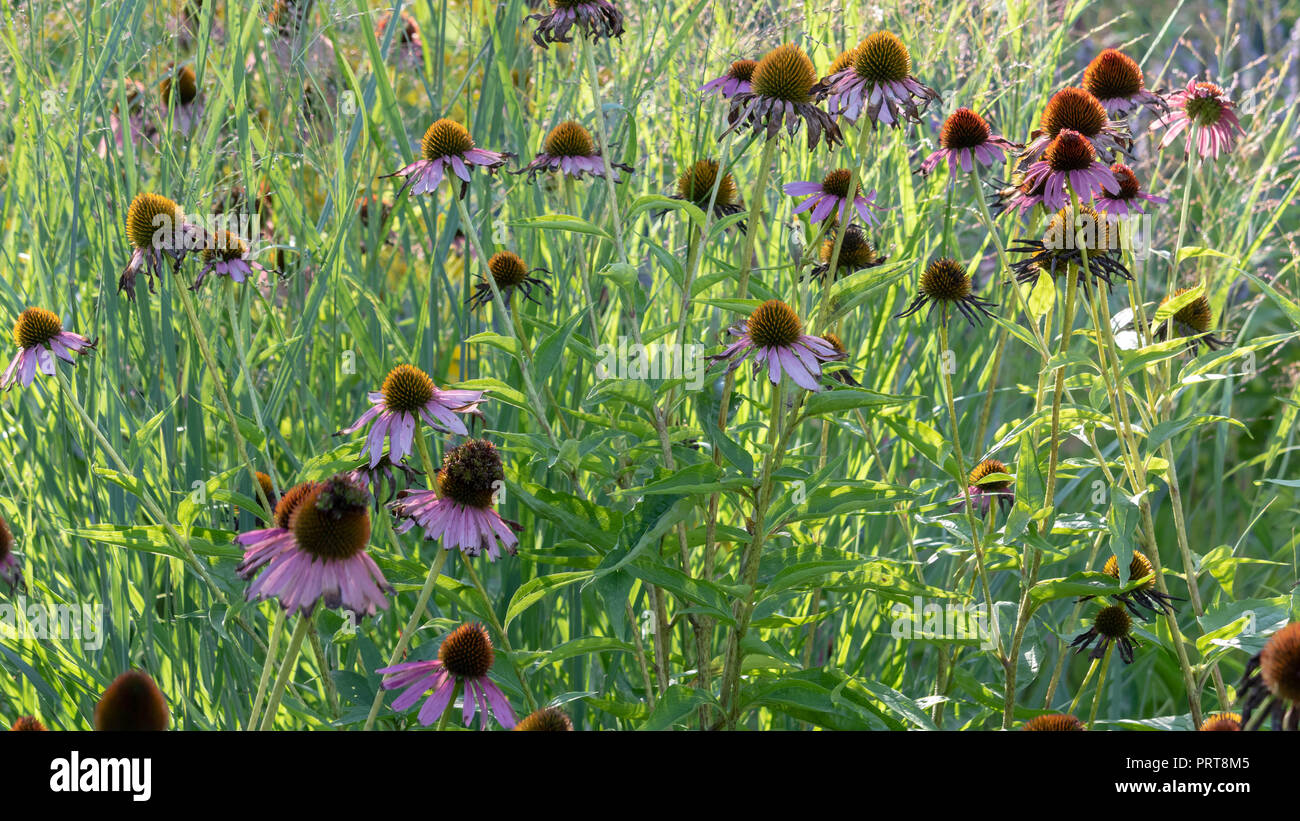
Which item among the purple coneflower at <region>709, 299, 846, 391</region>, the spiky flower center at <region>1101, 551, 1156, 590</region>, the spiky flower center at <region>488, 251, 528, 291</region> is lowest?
the spiky flower center at <region>1101, 551, 1156, 590</region>

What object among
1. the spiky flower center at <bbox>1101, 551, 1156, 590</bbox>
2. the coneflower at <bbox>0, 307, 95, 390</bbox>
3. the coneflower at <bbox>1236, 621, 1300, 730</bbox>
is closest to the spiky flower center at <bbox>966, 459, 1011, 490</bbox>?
the spiky flower center at <bbox>1101, 551, 1156, 590</bbox>

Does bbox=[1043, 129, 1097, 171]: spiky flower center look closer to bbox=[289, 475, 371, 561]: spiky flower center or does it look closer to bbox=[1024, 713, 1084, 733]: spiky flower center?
bbox=[1024, 713, 1084, 733]: spiky flower center

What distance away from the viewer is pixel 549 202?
8.32 feet

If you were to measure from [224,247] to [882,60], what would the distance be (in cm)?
Answer: 92

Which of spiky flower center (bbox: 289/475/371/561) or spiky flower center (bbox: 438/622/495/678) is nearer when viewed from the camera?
spiky flower center (bbox: 289/475/371/561)

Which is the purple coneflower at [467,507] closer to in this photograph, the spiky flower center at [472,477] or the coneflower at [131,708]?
the spiky flower center at [472,477]

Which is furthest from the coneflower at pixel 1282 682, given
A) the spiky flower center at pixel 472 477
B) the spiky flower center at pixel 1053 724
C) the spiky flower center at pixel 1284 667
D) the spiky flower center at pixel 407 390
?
the spiky flower center at pixel 407 390

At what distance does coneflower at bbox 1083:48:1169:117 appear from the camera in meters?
1.68

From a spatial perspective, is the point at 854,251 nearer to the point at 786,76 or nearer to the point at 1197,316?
the point at 786,76

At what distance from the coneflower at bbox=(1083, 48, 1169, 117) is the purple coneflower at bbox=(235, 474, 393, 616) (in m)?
1.31

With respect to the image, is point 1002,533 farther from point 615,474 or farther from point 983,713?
point 615,474

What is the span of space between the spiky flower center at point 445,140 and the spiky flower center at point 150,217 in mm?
361

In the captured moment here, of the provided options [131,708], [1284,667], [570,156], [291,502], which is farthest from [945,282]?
[131,708]
